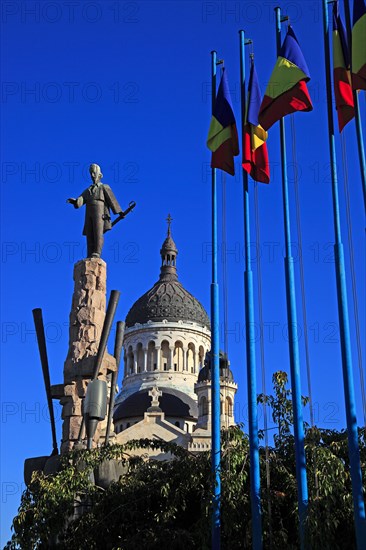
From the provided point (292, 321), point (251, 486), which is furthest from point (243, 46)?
point (251, 486)

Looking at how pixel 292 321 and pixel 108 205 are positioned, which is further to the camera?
pixel 108 205

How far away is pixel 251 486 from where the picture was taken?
1473 cm

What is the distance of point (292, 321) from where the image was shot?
15.4m

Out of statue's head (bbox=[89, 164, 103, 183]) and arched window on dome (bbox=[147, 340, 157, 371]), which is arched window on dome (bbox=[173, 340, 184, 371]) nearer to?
arched window on dome (bbox=[147, 340, 157, 371])

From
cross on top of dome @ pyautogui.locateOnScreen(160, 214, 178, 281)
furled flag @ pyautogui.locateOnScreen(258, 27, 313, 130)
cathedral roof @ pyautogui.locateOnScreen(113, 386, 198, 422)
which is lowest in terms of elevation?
furled flag @ pyautogui.locateOnScreen(258, 27, 313, 130)

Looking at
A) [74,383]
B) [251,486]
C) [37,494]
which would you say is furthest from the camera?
[74,383]

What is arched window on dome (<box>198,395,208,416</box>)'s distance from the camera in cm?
6731

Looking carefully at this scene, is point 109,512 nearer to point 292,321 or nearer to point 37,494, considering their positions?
point 37,494

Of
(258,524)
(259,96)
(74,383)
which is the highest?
(259,96)

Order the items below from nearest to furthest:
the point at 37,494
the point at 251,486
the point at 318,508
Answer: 1. the point at 318,508
2. the point at 251,486
3. the point at 37,494

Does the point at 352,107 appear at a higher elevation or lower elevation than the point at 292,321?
higher

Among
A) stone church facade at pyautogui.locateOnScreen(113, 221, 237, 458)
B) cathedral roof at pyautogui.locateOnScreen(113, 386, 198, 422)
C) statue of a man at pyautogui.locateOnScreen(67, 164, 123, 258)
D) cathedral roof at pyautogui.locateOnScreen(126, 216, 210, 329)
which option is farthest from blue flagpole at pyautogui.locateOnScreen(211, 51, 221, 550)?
cathedral roof at pyautogui.locateOnScreen(126, 216, 210, 329)

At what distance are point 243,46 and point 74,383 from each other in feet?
27.9

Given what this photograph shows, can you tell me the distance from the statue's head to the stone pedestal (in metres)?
2.01
